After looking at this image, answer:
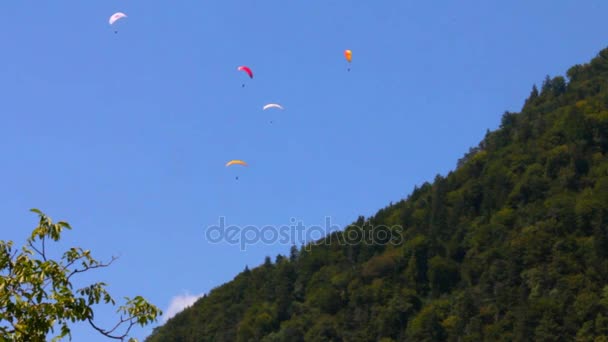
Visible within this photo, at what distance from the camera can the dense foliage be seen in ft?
392

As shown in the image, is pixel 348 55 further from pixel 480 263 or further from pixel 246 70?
pixel 480 263

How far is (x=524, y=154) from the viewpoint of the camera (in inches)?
6348

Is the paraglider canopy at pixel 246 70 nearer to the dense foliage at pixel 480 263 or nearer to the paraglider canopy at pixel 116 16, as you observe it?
the paraglider canopy at pixel 116 16

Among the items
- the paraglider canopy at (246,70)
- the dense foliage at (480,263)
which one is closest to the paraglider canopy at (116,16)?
the paraglider canopy at (246,70)

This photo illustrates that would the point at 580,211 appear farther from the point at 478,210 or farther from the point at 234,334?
the point at 234,334

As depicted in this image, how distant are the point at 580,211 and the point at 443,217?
1195 inches

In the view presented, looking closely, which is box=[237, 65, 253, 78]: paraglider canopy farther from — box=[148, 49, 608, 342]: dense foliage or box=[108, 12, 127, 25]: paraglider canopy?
box=[148, 49, 608, 342]: dense foliage

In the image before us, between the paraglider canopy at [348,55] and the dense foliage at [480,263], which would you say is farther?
the dense foliage at [480,263]

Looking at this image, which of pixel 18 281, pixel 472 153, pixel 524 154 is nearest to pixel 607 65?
pixel 472 153

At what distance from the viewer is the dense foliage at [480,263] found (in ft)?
392

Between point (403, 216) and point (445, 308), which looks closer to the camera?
point (445, 308)

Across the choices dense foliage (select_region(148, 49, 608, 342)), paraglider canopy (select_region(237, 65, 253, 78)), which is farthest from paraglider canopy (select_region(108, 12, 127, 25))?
dense foliage (select_region(148, 49, 608, 342))

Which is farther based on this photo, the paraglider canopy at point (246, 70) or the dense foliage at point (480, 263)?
the dense foliage at point (480, 263)

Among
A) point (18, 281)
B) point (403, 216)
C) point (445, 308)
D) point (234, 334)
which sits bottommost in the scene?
point (18, 281)
